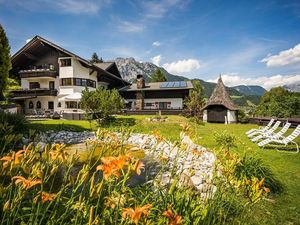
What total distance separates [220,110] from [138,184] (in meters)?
27.6

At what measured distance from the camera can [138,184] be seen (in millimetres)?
3902

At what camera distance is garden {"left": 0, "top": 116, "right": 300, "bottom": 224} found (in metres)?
1.73

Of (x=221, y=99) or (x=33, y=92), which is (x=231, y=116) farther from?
(x=33, y=92)

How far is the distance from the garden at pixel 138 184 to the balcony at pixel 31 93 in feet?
68.2

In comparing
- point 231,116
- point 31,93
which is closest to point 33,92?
point 31,93

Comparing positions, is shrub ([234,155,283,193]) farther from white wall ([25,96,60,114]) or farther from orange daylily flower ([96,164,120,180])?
white wall ([25,96,60,114])

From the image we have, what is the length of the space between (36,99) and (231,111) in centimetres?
2765

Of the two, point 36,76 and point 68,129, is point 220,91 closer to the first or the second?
point 68,129

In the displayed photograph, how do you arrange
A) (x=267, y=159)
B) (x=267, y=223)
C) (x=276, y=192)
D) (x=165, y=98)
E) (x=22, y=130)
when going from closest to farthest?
(x=267, y=223) < (x=276, y=192) < (x=267, y=159) < (x=22, y=130) < (x=165, y=98)

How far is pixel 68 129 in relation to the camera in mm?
18391

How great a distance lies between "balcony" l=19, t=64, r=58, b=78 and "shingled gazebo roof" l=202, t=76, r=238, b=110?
21.5 metres

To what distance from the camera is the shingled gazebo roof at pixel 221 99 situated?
29.6 meters

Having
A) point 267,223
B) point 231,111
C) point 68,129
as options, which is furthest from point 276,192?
point 231,111

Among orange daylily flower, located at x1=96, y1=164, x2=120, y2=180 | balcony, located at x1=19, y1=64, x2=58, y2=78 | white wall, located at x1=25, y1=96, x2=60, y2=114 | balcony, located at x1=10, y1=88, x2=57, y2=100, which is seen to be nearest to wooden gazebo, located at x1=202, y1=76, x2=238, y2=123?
white wall, located at x1=25, y1=96, x2=60, y2=114
